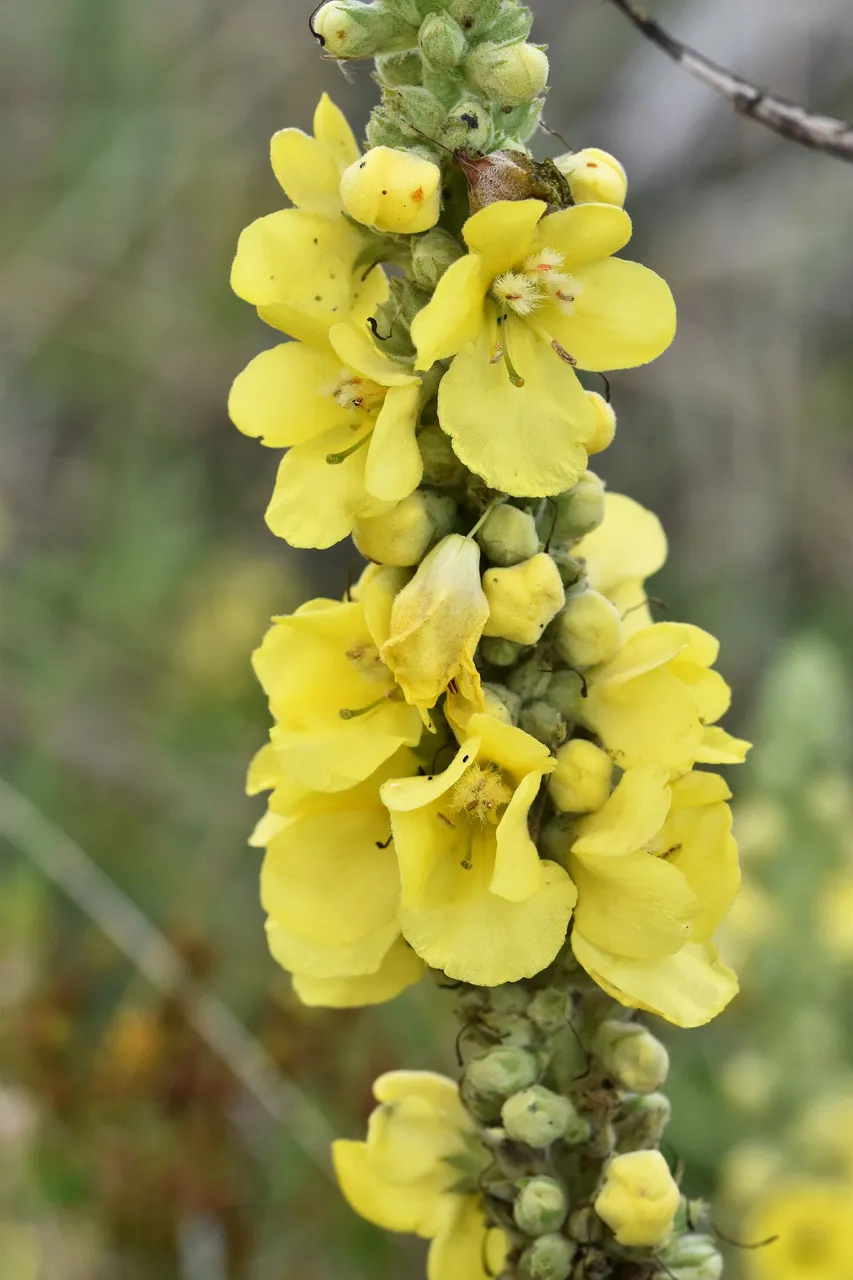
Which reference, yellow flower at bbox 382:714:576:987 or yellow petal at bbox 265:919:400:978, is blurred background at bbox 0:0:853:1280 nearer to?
yellow petal at bbox 265:919:400:978

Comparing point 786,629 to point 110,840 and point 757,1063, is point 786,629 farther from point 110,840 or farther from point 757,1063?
point 110,840

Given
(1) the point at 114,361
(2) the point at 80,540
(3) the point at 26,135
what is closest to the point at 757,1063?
(2) the point at 80,540

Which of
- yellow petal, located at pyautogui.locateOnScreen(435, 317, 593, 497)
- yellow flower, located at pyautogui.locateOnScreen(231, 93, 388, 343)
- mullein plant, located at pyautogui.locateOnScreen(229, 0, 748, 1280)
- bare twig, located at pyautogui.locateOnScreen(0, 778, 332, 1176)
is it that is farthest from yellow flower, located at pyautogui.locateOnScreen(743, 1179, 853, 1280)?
yellow flower, located at pyautogui.locateOnScreen(231, 93, 388, 343)

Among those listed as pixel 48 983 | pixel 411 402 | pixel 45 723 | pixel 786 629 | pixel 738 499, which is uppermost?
pixel 411 402

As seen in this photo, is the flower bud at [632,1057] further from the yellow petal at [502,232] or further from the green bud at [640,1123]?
the yellow petal at [502,232]

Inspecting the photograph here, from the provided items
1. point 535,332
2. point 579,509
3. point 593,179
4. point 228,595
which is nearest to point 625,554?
point 579,509

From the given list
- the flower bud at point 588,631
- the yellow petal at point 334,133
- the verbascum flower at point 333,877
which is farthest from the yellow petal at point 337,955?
the yellow petal at point 334,133
